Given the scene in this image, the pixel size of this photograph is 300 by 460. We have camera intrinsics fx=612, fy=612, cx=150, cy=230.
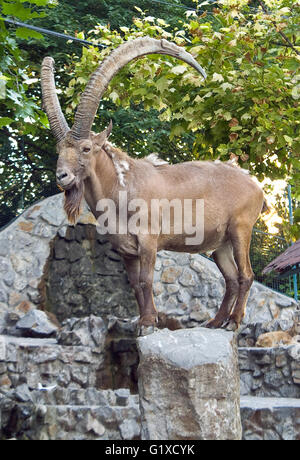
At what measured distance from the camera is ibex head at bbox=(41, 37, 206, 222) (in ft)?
14.3

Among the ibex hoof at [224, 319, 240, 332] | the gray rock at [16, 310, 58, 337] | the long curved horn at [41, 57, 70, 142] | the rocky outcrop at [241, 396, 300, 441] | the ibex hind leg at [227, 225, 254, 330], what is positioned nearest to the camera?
→ the long curved horn at [41, 57, 70, 142]

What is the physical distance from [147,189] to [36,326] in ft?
18.1

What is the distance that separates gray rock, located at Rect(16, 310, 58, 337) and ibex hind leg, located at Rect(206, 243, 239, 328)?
200 inches

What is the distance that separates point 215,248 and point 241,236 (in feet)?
0.88

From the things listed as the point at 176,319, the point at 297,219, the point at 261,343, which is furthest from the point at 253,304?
the point at 297,219

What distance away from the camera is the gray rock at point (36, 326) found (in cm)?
951

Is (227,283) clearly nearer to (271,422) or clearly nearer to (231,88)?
(271,422)

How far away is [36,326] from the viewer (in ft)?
31.4

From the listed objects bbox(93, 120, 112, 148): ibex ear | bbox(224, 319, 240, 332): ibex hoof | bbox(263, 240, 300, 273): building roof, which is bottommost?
bbox(224, 319, 240, 332): ibex hoof

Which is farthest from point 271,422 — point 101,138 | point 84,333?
point 84,333

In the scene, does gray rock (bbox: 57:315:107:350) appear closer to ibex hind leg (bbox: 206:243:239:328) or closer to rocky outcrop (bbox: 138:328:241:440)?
ibex hind leg (bbox: 206:243:239:328)

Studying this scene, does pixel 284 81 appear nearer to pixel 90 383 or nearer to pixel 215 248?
pixel 215 248

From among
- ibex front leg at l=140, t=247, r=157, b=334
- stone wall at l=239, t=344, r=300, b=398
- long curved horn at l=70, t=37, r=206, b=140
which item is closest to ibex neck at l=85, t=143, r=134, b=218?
long curved horn at l=70, t=37, r=206, b=140

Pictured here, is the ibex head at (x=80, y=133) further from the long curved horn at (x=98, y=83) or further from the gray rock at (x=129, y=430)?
the gray rock at (x=129, y=430)
